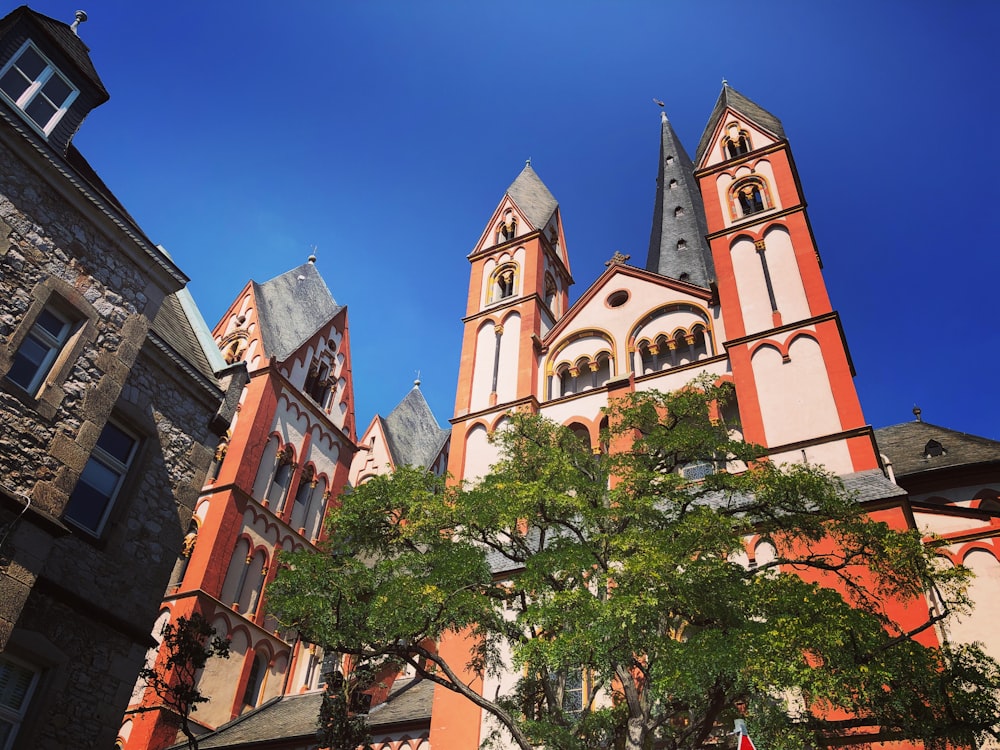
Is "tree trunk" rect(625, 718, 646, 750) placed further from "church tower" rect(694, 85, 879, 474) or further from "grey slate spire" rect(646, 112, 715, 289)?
"grey slate spire" rect(646, 112, 715, 289)

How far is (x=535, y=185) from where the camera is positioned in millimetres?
30594

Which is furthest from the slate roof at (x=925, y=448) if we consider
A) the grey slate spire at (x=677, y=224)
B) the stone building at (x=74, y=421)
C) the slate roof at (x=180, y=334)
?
the stone building at (x=74, y=421)

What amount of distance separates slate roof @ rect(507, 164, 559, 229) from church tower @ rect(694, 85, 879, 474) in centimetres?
566

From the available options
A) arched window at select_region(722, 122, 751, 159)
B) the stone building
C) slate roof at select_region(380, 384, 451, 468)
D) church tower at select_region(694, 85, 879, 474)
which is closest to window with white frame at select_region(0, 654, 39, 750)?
the stone building

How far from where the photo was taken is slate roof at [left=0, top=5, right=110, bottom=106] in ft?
36.3

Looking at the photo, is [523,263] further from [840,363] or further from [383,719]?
[383,719]

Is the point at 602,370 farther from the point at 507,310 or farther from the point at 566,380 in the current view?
the point at 507,310

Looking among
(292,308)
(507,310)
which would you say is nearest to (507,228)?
(507,310)

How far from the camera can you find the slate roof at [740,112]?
975 inches

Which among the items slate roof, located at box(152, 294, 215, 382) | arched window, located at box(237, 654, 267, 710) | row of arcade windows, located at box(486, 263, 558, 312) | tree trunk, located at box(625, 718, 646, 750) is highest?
row of arcade windows, located at box(486, 263, 558, 312)

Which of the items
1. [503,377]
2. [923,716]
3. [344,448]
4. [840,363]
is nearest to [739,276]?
[840,363]

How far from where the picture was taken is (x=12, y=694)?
29.2 ft

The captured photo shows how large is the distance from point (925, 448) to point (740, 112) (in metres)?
11.6

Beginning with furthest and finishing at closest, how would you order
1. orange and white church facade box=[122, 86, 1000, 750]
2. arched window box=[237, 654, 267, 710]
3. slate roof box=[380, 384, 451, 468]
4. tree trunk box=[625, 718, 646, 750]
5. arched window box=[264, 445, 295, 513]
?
slate roof box=[380, 384, 451, 468], arched window box=[264, 445, 295, 513], arched window box=[237, 654, 267, 710], orange and white church facade box=[122, 86, 1000, 750], tree trunk box=[625, 718, 646, 750]
